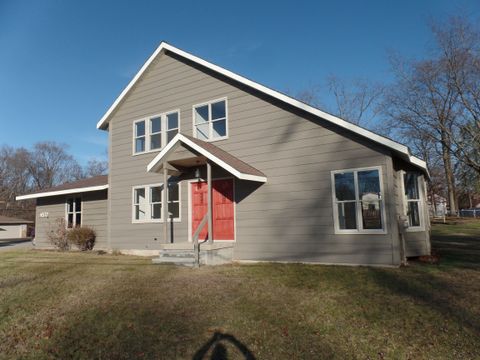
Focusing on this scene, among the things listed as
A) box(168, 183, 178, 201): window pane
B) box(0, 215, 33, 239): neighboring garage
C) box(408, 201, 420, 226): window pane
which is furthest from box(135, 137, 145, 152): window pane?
box(0, 215, 33, 239): neighboring garage

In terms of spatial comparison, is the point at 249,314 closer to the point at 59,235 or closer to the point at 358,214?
the point at 358,214

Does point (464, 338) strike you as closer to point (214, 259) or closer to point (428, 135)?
point (214, 259)

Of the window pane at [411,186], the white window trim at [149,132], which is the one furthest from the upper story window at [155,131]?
the window pane at [411,186]

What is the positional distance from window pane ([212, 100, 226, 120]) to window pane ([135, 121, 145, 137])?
3504 mm

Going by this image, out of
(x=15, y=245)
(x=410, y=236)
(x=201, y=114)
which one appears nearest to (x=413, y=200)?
(x=410, y=236)

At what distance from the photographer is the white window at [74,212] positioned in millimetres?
16062

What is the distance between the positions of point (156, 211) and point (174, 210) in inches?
40.5

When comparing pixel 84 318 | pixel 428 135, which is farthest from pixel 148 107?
pixel 428 135

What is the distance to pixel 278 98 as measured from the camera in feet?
33.6

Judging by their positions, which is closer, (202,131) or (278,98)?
(278,98)

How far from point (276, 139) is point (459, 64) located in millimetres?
19962

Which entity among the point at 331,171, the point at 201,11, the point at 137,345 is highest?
the point at 201,11

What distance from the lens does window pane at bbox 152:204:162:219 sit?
12.8m

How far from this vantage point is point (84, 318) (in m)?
5.69
